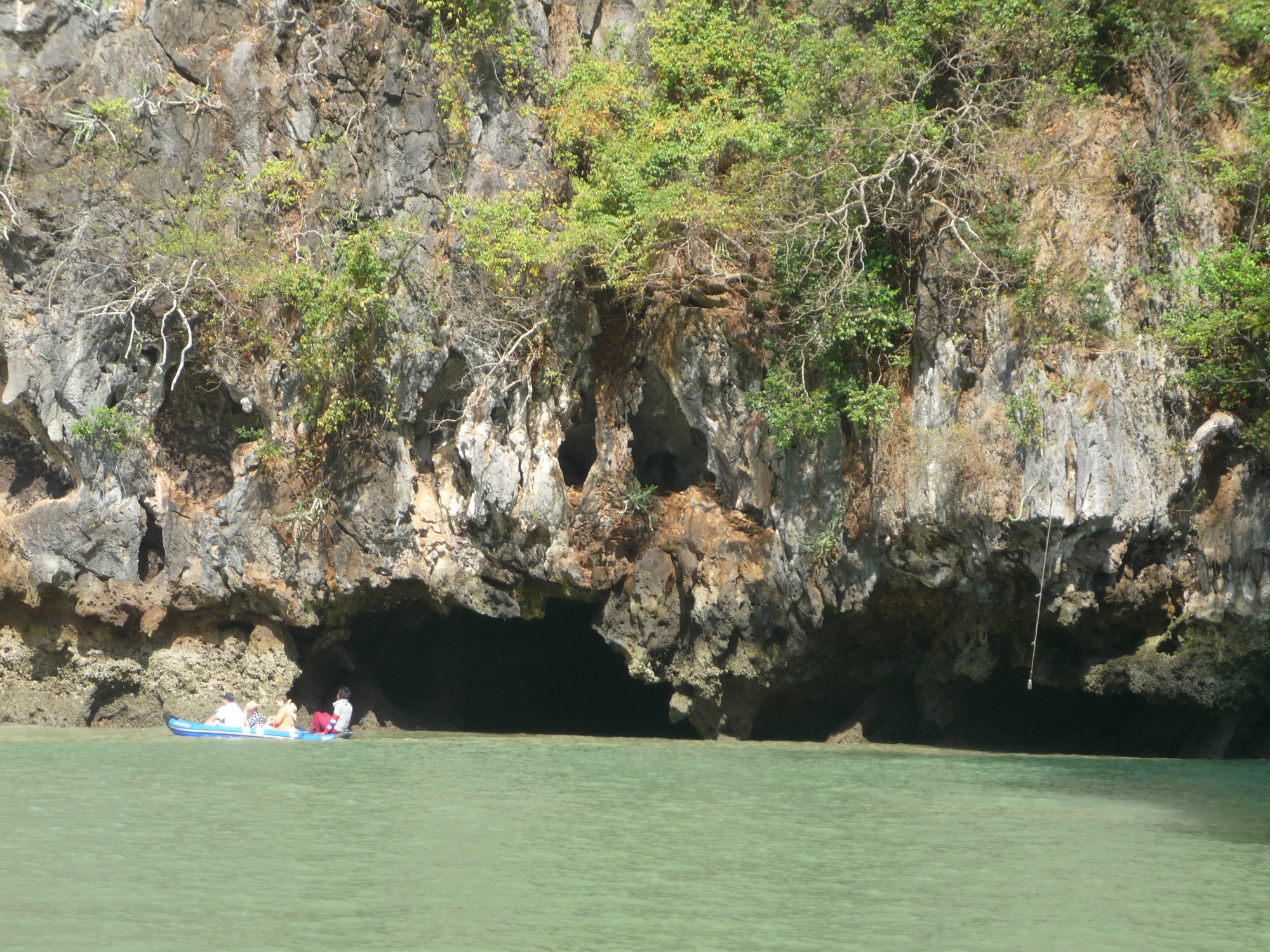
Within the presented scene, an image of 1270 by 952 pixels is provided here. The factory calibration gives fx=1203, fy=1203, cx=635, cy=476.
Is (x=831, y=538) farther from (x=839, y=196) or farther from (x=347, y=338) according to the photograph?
(x=347, y=338)

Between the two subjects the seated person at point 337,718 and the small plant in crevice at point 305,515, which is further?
the small plant in crevice at point 305,515

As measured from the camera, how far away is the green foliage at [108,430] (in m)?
17.3

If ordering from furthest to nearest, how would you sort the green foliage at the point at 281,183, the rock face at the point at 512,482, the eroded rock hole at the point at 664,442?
the green foliage at the point at 281,183
the eroded rock hole at the point at 664,442
the rock face at the point at 512,482

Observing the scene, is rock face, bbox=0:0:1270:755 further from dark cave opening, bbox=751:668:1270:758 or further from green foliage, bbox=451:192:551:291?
green foliage, bbox=451:192:551:291

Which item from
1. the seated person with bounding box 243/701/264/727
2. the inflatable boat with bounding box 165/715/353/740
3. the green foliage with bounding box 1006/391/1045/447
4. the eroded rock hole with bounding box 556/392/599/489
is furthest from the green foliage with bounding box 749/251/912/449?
the seated person with bounding box 243/701/264/727

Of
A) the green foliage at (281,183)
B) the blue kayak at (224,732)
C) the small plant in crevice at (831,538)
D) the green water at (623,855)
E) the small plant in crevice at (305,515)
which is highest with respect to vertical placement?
the green foliage at (281,183)

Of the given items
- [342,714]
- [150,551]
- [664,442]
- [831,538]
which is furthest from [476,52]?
[342,714]

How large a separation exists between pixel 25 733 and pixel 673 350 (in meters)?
10.4

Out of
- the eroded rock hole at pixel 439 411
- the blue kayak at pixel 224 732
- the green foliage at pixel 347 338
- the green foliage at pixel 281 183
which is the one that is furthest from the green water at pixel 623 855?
the green foliage at pixel 281 183

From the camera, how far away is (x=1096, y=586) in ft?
48.1

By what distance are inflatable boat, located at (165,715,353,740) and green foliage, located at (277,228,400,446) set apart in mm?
4363

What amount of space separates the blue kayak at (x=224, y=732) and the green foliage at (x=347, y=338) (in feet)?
14.3

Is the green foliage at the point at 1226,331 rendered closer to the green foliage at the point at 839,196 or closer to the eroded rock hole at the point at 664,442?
the green foliage at the point at 839,196

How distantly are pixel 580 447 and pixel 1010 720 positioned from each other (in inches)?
303
